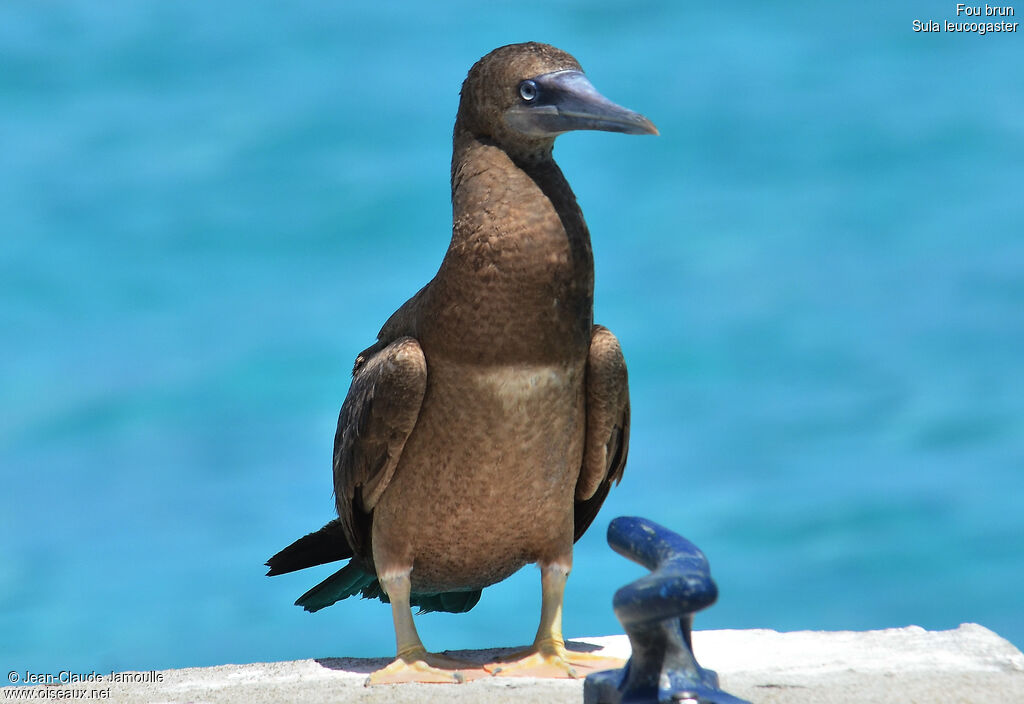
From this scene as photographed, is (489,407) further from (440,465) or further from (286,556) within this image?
(286,556)

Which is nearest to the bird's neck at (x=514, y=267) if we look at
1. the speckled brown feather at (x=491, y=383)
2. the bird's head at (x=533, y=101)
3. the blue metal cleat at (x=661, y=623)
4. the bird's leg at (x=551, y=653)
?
the speckled brown feather at (x=491, y=383)

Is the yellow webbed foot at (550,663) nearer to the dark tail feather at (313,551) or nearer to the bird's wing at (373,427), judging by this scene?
the bird's wing at (373,427)

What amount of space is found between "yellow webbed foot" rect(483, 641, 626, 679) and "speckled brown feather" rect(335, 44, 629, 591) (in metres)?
0.33

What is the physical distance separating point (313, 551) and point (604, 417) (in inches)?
55.5

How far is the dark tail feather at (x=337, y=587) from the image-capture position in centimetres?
512

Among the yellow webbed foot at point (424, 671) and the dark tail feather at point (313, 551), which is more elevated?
the dark tail feather at point (313, 551)

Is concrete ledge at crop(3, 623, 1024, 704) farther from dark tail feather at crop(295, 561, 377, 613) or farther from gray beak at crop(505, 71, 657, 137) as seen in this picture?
gray beak at crop(505, 71, 657, 137)

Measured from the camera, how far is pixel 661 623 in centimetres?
246

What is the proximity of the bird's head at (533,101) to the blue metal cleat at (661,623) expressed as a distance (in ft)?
5.98

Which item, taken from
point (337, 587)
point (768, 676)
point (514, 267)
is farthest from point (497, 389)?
point (337, 587)

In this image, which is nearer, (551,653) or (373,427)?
(373,427)

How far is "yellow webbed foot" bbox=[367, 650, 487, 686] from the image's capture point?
430 centimetres

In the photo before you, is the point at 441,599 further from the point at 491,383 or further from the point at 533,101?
the point at 533,101

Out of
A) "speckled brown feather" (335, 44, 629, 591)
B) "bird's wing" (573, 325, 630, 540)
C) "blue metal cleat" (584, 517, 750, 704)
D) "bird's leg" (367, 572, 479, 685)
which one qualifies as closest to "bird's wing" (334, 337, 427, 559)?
"speckled brown feather" (335, 44, 629, 591)
